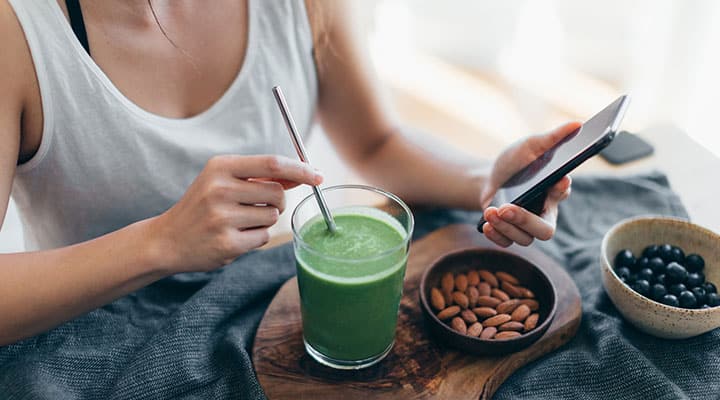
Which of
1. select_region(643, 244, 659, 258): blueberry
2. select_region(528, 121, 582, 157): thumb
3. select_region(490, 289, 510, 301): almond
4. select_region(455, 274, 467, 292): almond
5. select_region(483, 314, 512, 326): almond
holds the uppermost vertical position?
select_region(528, 121, 582, 157): thumb

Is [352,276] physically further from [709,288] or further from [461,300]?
[709,288]

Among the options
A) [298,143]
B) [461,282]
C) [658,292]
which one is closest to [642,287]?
[658,292]

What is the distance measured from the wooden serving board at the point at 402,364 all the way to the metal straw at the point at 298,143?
0.19 meters

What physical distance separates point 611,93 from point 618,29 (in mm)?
278

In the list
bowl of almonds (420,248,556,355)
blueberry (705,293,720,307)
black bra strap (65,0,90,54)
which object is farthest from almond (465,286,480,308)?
black bra strap (65,0,90,54)

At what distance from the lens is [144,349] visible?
3.11 ft

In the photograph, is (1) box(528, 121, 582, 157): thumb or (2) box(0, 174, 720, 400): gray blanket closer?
(2) box(0, 174, 720, 400): gray blanket

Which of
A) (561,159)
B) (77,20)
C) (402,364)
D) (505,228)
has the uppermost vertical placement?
(77,20)

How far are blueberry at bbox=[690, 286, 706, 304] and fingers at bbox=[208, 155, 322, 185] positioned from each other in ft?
1.88

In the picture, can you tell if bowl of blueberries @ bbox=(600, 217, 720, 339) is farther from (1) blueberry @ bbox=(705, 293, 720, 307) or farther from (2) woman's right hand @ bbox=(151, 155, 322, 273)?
(2) woman's right hand @ bbox=(151, 155, 322, 273)

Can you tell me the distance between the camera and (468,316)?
3.28 ft

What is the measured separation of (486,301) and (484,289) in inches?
1.0

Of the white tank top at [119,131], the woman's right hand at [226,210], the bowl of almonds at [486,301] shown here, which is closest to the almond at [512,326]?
the bowl of almonds at [486,301]

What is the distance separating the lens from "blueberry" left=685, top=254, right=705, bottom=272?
1.05 m
